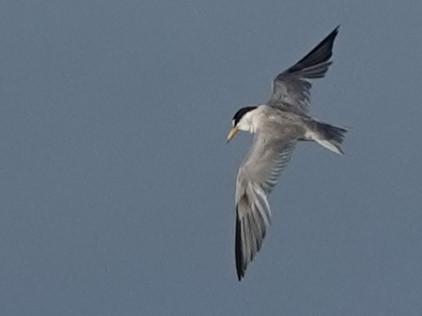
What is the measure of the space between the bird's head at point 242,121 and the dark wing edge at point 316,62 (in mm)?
1644

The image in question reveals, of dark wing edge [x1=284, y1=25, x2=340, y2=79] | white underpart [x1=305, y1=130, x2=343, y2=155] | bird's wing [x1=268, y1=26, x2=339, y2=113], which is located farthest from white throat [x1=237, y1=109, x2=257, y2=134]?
dark wing edge [x1=284, y1=25, x2=340, y2=79]

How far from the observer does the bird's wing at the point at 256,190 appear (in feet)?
86.5

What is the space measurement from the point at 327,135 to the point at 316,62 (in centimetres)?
425

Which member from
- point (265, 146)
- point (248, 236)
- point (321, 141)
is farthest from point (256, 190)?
point (321, 141)

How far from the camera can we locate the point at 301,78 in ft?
102

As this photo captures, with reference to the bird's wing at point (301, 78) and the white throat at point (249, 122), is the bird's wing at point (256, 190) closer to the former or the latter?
the white throat at point (249, 122)

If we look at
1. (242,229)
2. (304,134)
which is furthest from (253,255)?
(304,134)

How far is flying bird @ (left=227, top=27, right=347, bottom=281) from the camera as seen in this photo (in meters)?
26.5

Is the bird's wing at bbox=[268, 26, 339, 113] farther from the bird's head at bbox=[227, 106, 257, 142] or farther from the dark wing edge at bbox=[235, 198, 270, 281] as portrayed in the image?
the dark wing edge at bbox=[235, 198, 270, 281]

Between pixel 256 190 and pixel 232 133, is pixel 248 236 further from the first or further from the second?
pixel 232 133

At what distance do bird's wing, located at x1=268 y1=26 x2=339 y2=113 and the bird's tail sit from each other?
157 cm

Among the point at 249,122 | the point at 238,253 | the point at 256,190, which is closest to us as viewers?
the point at 238,253

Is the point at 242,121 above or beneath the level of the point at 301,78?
beneath

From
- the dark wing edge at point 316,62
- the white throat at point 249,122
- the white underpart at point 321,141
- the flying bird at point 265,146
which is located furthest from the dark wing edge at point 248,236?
the dark wing edge at point 316,62
